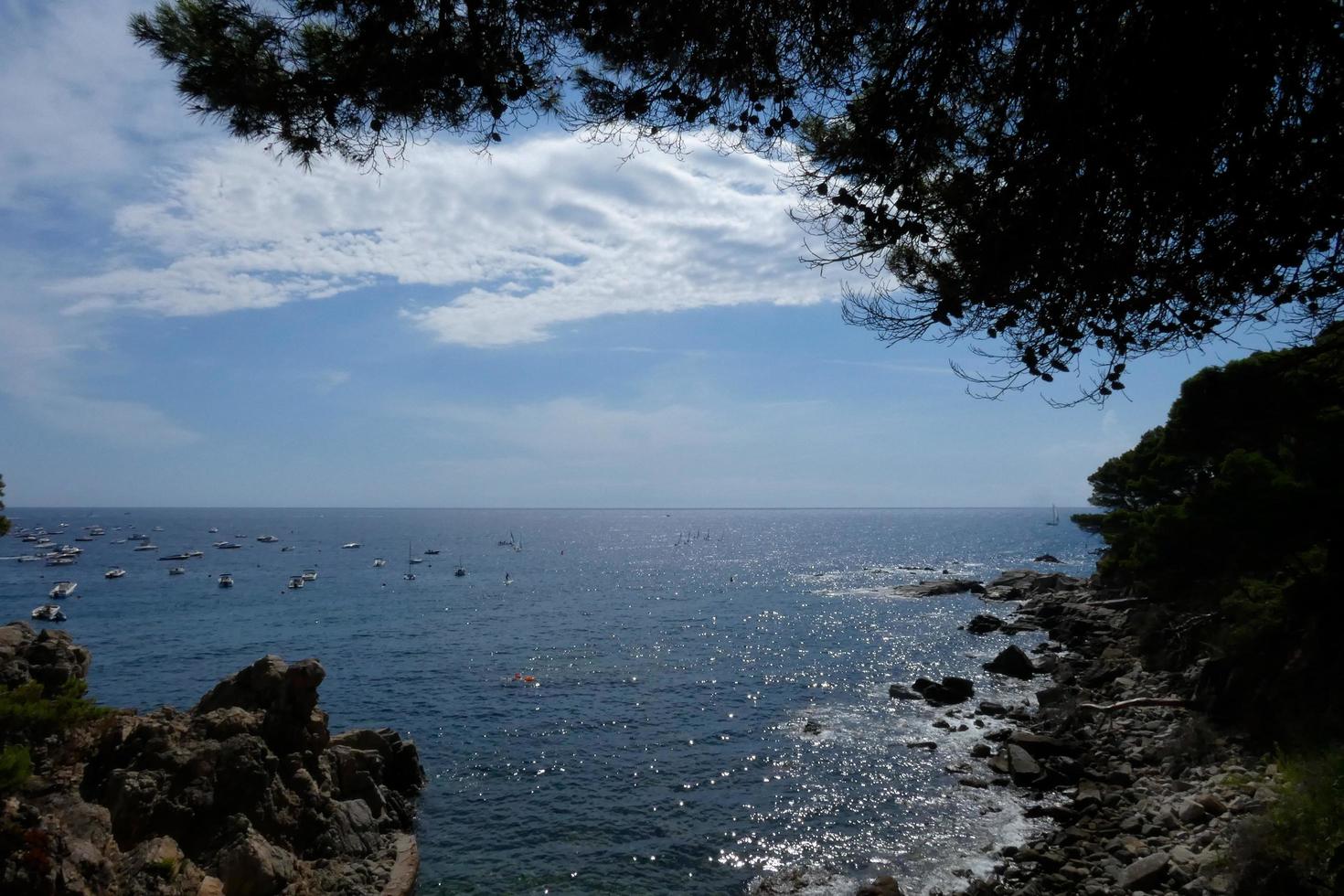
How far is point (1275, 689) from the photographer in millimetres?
17984

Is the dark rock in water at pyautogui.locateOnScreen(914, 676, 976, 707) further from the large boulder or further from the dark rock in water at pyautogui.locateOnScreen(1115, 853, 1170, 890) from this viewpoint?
the large boulder

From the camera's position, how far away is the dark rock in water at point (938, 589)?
7544 centimetres

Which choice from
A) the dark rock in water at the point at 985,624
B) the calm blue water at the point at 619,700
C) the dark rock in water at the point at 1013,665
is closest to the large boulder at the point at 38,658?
the calm blue water at the point at 619,700

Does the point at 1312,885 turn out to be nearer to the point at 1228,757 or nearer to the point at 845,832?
the point at 1228,757

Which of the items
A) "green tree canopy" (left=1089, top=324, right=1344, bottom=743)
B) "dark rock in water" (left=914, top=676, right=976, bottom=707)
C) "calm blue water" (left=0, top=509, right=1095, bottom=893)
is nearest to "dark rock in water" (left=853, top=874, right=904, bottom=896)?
"calm blue water" (left=0, top=509, right=1095, bottom=893)

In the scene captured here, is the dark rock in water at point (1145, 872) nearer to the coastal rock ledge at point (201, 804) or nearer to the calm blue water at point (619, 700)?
the calm blue water at point (619, 700)

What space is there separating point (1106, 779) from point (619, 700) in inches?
857

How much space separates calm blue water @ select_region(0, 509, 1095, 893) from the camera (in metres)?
20.3

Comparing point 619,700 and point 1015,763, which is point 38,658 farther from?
point 1015,763

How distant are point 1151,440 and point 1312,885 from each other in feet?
118

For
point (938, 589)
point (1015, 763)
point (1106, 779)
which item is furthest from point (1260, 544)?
point (938, 589)

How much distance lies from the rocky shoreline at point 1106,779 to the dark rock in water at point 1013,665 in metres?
0.46

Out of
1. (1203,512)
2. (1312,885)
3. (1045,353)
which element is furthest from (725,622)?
(1045,353)

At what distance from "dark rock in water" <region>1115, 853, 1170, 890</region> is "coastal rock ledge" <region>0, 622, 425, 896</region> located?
15283mm
